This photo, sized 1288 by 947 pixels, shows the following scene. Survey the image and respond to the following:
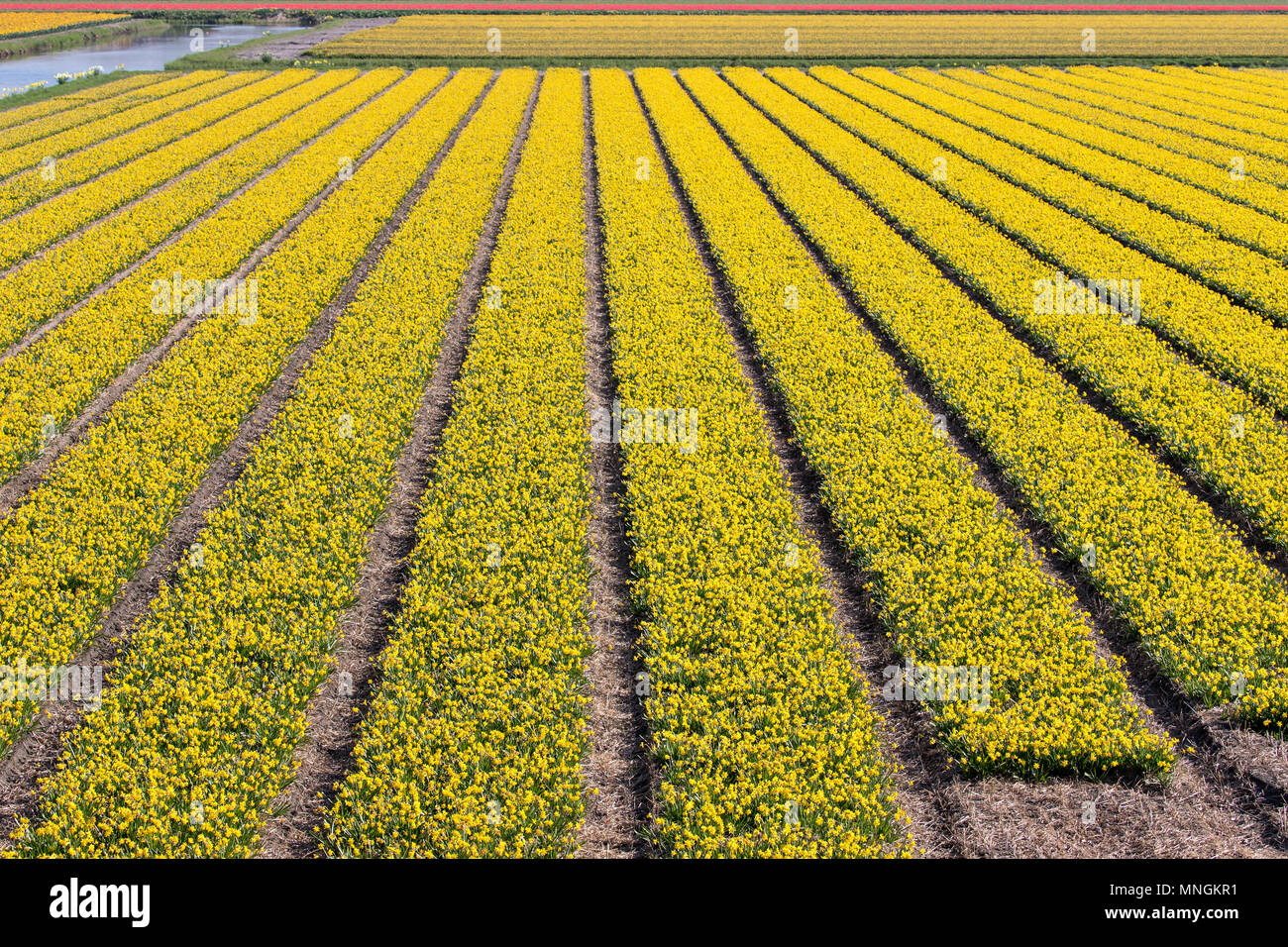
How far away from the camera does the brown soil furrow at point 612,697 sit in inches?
292

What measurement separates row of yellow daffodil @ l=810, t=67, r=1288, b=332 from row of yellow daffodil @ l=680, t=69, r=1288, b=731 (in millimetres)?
6123

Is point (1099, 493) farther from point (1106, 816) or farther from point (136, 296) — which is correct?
point (136, 296)

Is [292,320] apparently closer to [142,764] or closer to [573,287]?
[573,287]

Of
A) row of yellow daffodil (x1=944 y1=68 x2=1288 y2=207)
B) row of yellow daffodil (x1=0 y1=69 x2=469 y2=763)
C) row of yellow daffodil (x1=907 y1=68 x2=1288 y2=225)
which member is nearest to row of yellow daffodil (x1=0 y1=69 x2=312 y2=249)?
row of yellow daffodil (x1=0 y1=69 x2=469 y2=763)

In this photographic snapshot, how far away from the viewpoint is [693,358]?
15.6 metres

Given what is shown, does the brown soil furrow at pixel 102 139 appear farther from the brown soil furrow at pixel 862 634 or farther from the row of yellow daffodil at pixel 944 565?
the brown soil furrow at pixel 862 634

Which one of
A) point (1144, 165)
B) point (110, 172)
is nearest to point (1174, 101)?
point (1144, 165)

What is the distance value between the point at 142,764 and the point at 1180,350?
1813 centimetres

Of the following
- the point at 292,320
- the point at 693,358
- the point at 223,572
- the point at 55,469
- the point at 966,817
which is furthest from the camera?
the point at 292,320

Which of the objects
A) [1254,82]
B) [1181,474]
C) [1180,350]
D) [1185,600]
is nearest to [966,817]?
[1185,600]

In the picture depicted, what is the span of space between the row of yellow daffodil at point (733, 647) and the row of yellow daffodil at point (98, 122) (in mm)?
27716

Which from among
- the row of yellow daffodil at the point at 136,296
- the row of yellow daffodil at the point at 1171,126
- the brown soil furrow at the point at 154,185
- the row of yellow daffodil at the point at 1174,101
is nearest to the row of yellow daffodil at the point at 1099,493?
the row of yellow daffodil at the point at 136,296

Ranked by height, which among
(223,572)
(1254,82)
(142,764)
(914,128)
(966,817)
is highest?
(1254,82)

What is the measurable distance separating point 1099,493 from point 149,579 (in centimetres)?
1259
